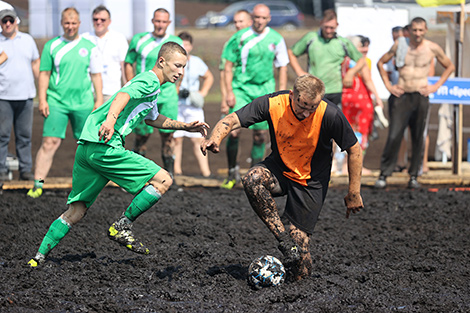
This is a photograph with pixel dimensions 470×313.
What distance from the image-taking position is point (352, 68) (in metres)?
10.9

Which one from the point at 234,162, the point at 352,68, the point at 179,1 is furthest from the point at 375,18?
the point at 179,1

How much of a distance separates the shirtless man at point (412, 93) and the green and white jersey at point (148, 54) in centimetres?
328

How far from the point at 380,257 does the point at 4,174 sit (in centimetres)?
588

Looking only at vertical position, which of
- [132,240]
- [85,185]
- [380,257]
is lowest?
[380,257]

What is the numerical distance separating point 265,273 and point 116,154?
1.62 metres

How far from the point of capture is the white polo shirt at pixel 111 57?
10312mm

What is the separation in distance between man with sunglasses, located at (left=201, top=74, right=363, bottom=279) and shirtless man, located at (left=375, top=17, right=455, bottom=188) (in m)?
4.75

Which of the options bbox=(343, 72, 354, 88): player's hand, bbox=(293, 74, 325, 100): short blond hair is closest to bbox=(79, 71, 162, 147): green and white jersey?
bbox=(293, 74, 325, 100): short blond hair

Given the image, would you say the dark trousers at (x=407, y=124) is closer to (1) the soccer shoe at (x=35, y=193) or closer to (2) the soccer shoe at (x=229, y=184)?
(2) the soccer shoe at (x=229, y=184)

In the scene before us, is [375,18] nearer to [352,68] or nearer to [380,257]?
[352,68]

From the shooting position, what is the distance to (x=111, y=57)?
33.9 ft

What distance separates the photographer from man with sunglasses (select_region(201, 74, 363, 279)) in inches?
227

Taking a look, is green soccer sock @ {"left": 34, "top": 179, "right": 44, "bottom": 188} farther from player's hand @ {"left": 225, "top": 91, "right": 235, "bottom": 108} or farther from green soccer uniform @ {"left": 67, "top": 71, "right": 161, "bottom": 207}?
green soccer uniform @ {"left": 67, "top": 71, "right": 161, "bottom": 207}

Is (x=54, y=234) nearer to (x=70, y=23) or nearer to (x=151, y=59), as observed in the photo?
(x=70, y=23)
